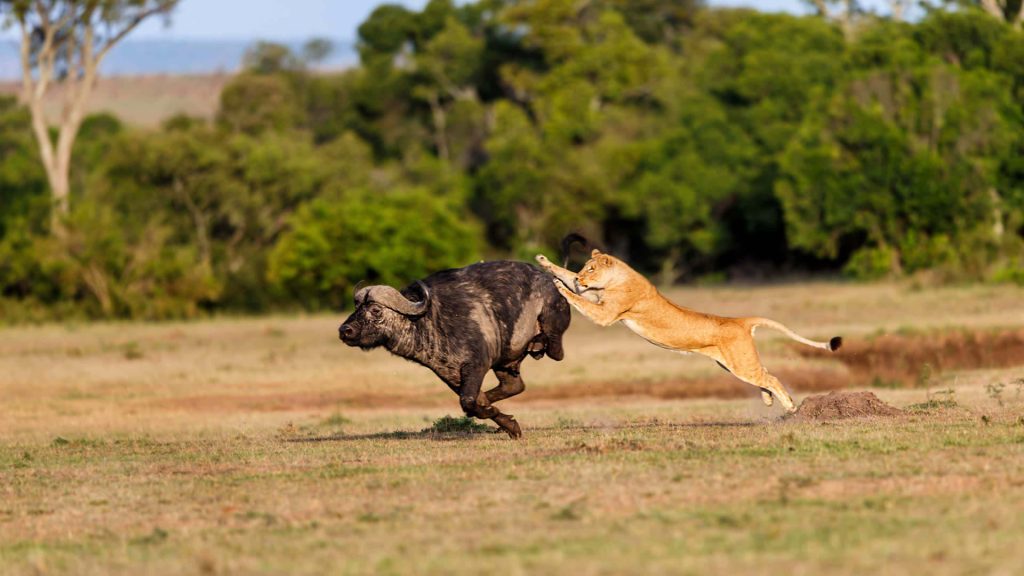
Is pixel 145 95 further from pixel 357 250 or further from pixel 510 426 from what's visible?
pixel 510 426

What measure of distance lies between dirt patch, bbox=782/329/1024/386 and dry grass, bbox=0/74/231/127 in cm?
11118

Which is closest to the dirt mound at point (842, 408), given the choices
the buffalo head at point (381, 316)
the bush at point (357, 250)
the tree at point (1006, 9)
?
the buffalo head at point (381, 316)

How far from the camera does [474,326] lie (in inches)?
591

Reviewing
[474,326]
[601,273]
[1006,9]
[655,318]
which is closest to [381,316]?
[474,326]

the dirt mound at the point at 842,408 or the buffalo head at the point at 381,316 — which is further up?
the buffalo head at the point at 381,316

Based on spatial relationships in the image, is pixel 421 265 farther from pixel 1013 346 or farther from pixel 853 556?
pixel 853 556

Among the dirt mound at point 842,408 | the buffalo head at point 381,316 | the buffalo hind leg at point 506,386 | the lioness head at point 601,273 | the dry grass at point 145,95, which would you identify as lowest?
the dirt mound at point 842,408

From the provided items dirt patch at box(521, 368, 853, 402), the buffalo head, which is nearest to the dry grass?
dirt patch at box(521, 368, 853, 402)

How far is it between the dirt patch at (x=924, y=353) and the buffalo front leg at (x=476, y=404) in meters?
14.0

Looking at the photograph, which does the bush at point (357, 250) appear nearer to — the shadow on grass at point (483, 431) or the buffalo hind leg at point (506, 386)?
the shadow on grass at point (483, 431)

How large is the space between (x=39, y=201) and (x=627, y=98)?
34223 millimetres

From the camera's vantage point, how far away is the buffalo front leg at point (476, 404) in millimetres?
14789

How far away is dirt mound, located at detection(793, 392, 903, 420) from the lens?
1573 cm

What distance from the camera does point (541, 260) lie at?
15.1m
